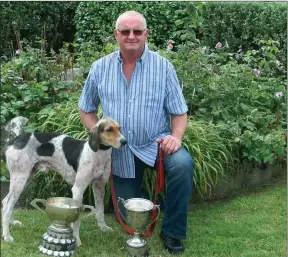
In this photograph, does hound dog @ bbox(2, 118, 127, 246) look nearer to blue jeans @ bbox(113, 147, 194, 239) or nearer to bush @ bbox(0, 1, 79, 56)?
blue jeans @ bbox(113, 147, 194, 239)

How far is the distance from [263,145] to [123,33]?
221 cm

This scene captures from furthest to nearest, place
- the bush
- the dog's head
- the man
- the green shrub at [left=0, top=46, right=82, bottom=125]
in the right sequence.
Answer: the bush
the green shrub at [left=0, top=46, right=82, bottom=125]
the man
the dog's head

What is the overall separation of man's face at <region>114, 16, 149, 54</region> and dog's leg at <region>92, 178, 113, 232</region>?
1.01 meters

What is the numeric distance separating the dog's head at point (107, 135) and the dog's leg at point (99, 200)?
1.38 feet

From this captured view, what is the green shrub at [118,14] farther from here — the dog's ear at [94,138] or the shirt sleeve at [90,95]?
the dog's ear at [94,138]

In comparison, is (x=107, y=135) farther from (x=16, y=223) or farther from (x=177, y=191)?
(x=16, y=223)

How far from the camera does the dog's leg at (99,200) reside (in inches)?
161

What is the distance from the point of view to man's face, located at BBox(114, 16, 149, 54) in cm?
382

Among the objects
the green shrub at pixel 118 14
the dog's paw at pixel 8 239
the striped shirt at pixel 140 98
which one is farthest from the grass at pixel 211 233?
the green shrub at pixel 118 14

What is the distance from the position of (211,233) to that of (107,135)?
1.30 m

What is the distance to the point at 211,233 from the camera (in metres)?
4.34

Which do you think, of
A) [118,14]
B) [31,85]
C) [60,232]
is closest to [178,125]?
[60,232]

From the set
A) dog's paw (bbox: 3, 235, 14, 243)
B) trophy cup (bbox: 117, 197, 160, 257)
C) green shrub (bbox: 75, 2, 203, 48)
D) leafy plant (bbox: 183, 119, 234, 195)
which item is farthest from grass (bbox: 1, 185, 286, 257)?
green shrub (bbox: 75, 2, 203, 48)

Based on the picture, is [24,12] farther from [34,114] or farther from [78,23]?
[34,114]
